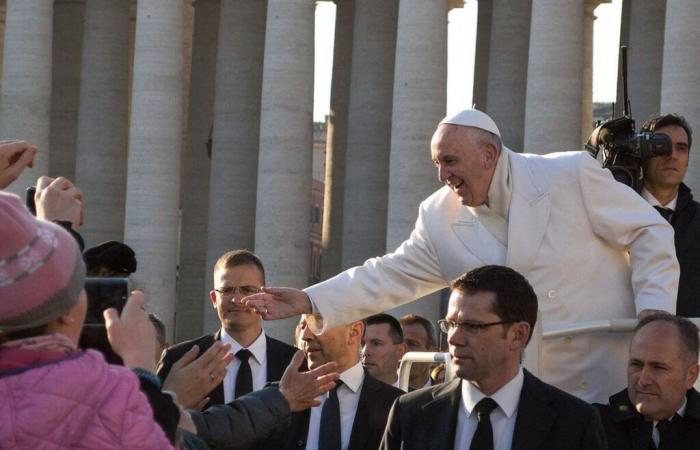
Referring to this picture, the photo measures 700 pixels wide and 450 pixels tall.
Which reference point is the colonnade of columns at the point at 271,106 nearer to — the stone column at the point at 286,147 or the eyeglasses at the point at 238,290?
the stone column at the point at 286,147

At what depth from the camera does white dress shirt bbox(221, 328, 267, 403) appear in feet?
87.1

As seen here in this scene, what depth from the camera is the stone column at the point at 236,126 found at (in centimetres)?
12138

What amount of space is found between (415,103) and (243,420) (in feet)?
287

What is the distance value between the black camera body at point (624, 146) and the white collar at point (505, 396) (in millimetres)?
8014

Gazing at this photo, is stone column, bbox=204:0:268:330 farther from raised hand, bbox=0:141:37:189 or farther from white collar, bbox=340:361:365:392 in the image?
raised hand, bbox=0:141:37:189

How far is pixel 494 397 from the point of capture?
1786 centimetres

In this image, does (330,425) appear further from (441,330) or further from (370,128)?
(370,128)

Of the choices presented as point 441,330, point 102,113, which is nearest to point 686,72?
point 102,113

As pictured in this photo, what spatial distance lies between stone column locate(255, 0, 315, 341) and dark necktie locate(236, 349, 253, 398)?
79.6m

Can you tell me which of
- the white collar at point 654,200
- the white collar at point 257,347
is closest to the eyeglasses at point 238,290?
the white collar at point 257,347

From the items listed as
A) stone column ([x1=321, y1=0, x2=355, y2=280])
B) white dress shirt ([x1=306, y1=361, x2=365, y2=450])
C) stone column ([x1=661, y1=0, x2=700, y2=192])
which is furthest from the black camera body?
stone column ([x1=321, y1=0, x2=355, y2=280])

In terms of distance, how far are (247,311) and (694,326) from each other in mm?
8529

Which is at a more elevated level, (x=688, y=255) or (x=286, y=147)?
(x=688, y=255)

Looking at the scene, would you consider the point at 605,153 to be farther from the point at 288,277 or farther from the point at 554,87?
the point at 288,277
